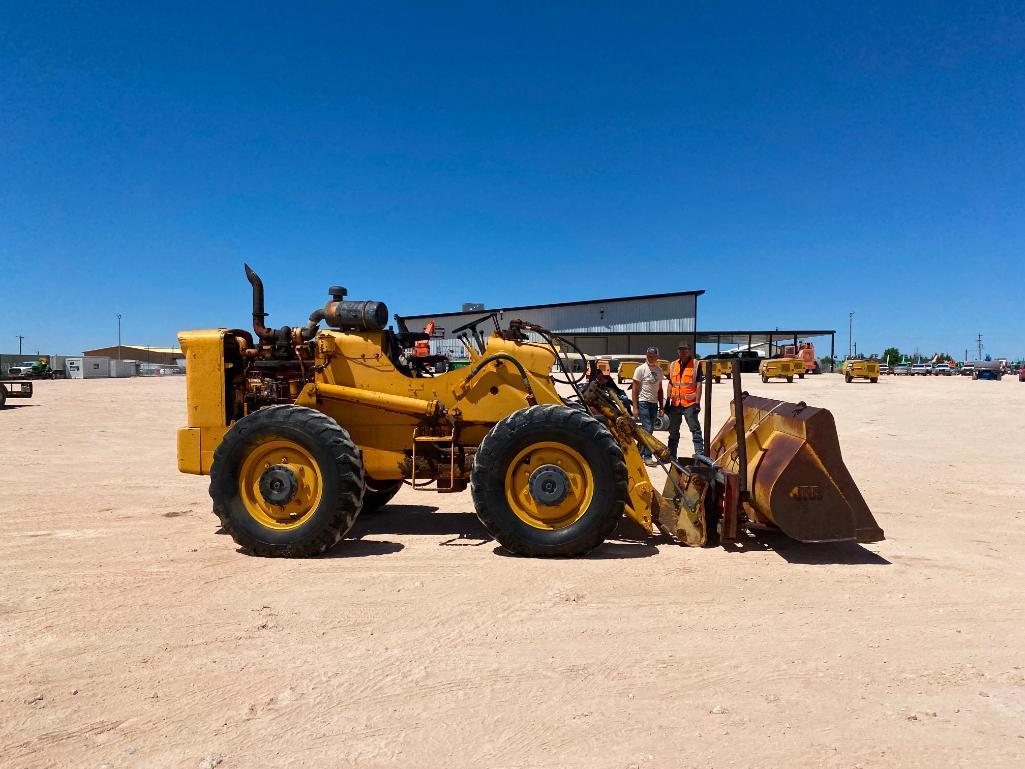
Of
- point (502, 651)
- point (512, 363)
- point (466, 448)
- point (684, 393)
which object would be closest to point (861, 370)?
point (684, 393)

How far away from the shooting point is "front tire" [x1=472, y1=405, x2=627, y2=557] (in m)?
4.43

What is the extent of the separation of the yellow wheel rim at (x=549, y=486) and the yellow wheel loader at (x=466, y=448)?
1cm

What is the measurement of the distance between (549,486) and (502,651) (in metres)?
1.62

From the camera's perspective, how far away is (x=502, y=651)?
307 cm

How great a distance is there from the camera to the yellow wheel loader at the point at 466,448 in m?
4.44

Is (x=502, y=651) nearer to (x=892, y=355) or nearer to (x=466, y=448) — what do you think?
(x=466, y=448)

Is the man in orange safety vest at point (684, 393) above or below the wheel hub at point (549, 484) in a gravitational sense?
above

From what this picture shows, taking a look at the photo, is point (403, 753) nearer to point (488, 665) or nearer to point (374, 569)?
point (488, 665)

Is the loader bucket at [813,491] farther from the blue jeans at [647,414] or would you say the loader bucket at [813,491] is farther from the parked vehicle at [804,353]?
the parked vehicle at [804,353]

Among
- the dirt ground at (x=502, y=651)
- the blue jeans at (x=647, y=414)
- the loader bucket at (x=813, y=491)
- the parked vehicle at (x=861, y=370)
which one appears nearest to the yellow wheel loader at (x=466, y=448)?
the loader bucket at (x=813, y=491)

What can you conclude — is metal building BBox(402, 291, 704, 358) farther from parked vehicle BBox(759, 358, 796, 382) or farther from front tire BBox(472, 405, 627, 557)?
front tire BBox(472, 405, 627, 557)

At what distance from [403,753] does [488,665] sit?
0.71m

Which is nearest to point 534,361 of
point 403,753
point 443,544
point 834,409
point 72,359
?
point 443,544

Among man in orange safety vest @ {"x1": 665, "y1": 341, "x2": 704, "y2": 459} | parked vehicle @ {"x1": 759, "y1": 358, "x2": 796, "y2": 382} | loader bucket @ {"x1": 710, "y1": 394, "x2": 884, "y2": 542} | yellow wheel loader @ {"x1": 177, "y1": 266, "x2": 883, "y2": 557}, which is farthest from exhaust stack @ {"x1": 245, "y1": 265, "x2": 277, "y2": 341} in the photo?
parked vehicle @ {"x1": 759, "y1": 358, "x2": 796, "y2": 382}
